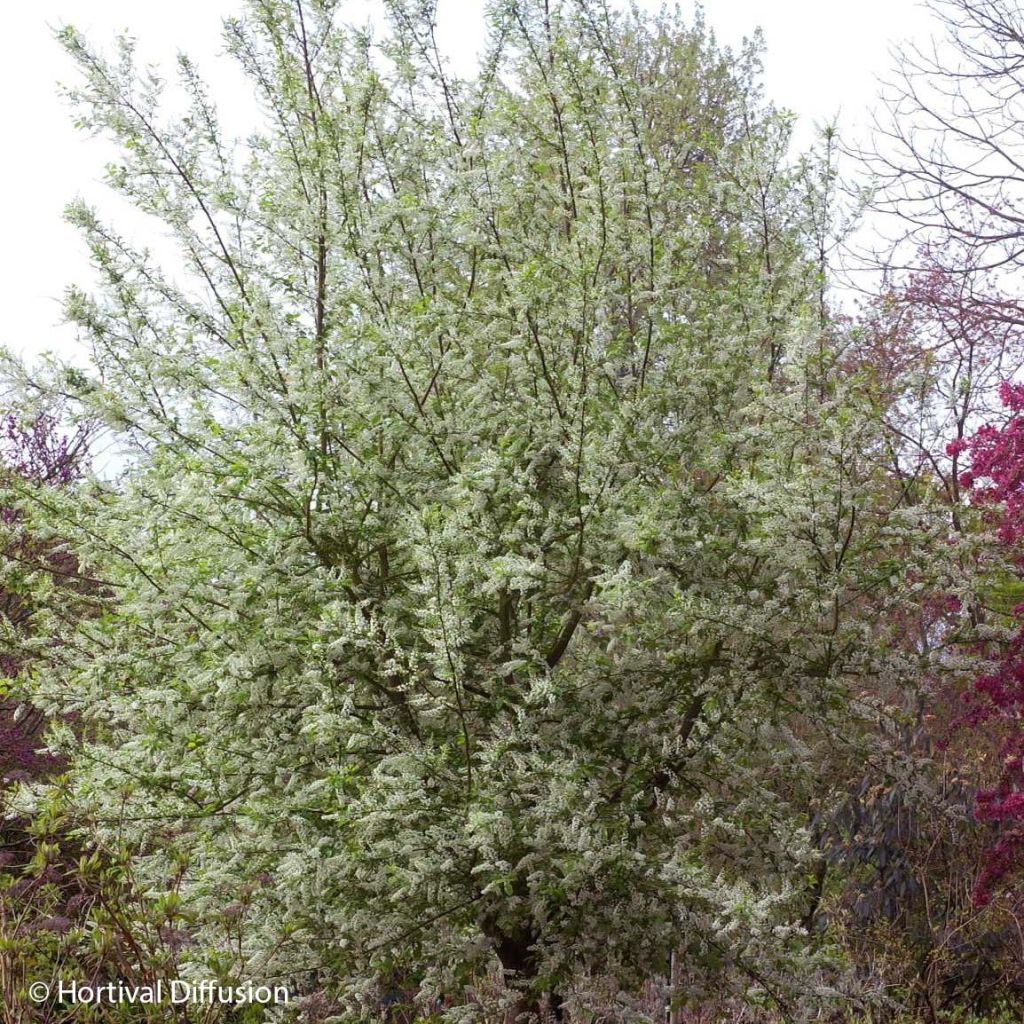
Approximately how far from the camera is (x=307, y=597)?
475 cm

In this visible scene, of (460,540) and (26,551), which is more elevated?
(26,551)

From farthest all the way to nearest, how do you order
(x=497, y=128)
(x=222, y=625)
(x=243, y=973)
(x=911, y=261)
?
(x=911, y=261) → (x=497, y=128) → (x=222, y=625) → (x=243, y=973)

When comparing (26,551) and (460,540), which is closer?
(460,540)

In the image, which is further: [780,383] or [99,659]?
[780,383]

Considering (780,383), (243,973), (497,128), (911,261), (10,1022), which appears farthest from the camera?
(911,261)

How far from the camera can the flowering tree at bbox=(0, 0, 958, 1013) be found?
14.7 ft

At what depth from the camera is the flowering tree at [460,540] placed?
448cm

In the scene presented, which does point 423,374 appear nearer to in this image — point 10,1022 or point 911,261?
point 10,1022

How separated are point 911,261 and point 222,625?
20.3 ft

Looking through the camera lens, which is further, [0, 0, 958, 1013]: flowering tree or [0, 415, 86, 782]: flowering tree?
[0, 415, 86, 782]: flowering tree

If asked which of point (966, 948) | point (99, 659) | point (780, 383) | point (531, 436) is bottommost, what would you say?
point (966, 948)

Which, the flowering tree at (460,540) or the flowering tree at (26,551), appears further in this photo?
the flowering tree at (26,551)

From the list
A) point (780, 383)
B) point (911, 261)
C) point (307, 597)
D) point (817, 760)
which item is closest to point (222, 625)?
point (307, 597)

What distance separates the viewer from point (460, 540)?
4480 mm
